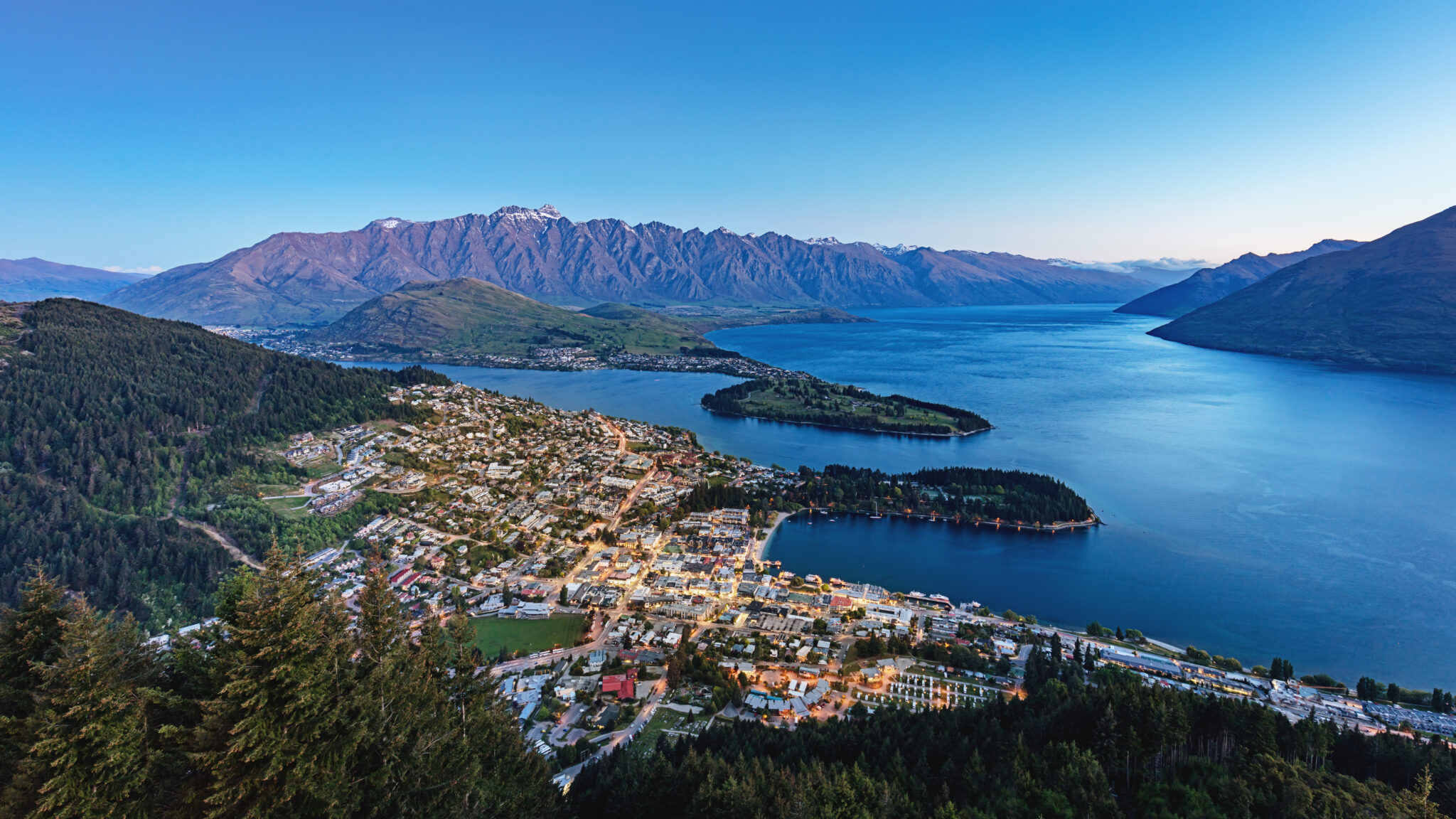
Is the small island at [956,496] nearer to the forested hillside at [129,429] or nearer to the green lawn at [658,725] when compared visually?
the green lawn at [658,725]

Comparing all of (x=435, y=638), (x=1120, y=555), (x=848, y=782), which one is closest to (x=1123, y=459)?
(x=1120, y=555)

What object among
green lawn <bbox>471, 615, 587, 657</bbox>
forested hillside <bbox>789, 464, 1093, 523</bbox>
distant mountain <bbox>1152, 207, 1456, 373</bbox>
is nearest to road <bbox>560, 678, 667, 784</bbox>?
green lawn <bbox>471, 615, 587, 657</bbox>

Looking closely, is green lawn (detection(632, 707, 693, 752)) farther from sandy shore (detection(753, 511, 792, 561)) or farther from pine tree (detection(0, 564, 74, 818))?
pine tree (detection(0, 564, 74, 818))

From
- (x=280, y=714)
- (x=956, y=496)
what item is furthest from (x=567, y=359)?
(x=280, y=714)

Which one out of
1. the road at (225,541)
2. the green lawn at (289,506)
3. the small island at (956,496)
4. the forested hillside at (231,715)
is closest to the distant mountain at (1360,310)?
the small island at (956,496)

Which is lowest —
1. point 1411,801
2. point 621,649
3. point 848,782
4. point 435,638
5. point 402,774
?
point 621,649

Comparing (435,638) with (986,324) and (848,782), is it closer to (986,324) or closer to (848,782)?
(848,782)
